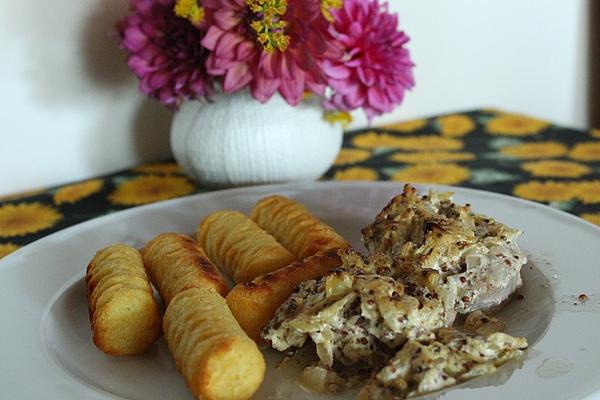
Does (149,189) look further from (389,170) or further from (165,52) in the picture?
(389,170)

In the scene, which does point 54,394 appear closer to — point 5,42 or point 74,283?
point 74,283

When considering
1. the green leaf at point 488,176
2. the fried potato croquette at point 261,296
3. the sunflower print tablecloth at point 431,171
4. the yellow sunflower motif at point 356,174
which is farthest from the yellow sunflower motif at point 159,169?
the fried potato croquette at point 261,296

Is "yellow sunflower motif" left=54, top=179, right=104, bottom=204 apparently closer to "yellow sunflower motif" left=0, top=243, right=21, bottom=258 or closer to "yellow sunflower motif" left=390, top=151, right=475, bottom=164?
"yellow sunflower motif" left=0, top=243, right=21, bottom=258

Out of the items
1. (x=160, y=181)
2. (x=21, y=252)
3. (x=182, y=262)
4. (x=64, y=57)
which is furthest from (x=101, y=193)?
(x=182, y=262)

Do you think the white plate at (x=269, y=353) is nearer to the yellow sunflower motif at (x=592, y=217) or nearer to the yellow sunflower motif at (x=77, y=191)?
the yellow sunflower motif at (x=592, y=217)

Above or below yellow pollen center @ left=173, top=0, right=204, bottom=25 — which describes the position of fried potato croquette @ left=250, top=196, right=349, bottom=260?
below

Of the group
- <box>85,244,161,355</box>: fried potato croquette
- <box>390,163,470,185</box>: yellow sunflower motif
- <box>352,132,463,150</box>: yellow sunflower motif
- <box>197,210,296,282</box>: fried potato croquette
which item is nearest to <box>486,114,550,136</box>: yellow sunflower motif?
<box>352,132,463,150</box>: yellow sunflower motif

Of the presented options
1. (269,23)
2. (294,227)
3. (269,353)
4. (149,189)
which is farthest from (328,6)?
(269,353)

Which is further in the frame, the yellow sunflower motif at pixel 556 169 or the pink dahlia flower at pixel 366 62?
the yellow sunflower motif at pixel 556 169
